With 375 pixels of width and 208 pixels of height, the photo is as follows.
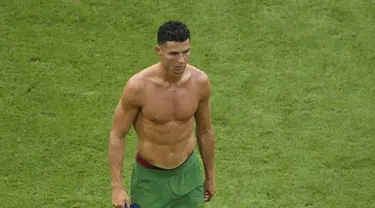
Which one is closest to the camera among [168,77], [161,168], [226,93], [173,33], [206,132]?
[173,33]

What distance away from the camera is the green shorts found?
26.4 feet

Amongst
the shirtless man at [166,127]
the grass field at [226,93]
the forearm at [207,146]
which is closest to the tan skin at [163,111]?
the shirtless man at [166,127]

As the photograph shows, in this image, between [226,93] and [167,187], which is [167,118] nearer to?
[167,187]

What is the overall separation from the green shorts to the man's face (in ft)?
3.18

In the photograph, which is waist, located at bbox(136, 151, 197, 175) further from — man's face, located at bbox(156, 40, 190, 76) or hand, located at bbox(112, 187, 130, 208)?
man's face, located at bbox(156, 40, 190, 76)

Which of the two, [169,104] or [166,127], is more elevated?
[169,104]

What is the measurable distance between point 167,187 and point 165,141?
41 centimetres

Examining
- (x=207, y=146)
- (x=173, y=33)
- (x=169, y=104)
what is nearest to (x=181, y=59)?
(x=173, y=33)

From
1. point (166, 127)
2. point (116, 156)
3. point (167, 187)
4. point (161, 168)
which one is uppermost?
point (166, 127)

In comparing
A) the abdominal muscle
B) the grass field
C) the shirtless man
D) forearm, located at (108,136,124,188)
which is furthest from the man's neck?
the grass field

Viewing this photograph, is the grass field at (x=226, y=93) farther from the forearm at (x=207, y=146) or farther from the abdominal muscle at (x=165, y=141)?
the abdominal muscle at (x=165, y=141)

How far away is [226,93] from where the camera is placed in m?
11.6

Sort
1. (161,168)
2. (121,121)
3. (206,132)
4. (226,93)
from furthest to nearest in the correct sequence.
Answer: (226,93) → (206,132) → (161,168) → (121,121)

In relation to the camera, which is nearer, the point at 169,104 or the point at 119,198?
the point at 169,104
